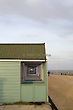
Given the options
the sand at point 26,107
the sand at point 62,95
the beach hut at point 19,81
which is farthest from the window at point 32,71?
the sand at point 62,95

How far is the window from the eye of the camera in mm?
11194

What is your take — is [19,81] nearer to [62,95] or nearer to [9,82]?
[9,82]

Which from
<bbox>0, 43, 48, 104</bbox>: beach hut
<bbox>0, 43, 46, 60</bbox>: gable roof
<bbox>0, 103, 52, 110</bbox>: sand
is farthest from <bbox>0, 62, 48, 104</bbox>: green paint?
<bbox>0, 103, 52, 110</bbox>: sand

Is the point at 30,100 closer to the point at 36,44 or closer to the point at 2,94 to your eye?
the point at 2,94

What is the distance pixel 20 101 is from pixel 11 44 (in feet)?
13.3

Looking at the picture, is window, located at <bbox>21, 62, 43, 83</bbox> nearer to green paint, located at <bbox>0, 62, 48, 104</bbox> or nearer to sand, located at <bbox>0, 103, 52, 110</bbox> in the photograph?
green paint, located at <bbox>0, 62, 48, 104</bbox>

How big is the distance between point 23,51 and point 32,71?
182cm

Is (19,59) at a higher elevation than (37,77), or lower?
higher

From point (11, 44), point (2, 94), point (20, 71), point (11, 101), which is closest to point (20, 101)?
point (11, 101)

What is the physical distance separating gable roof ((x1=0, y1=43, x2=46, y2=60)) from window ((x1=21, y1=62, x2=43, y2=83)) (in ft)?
2.09

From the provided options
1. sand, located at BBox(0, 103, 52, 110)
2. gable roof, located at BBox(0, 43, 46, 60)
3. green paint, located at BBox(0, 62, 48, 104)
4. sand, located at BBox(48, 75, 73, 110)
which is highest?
gable roof, located at BBox(0, 43, 46, 60)

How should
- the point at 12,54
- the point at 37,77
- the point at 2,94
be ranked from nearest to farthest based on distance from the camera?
the point at 2,94, the point at 12,54, the point at 37,77

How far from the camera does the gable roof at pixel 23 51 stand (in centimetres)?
1067

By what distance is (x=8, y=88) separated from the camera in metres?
10.3
